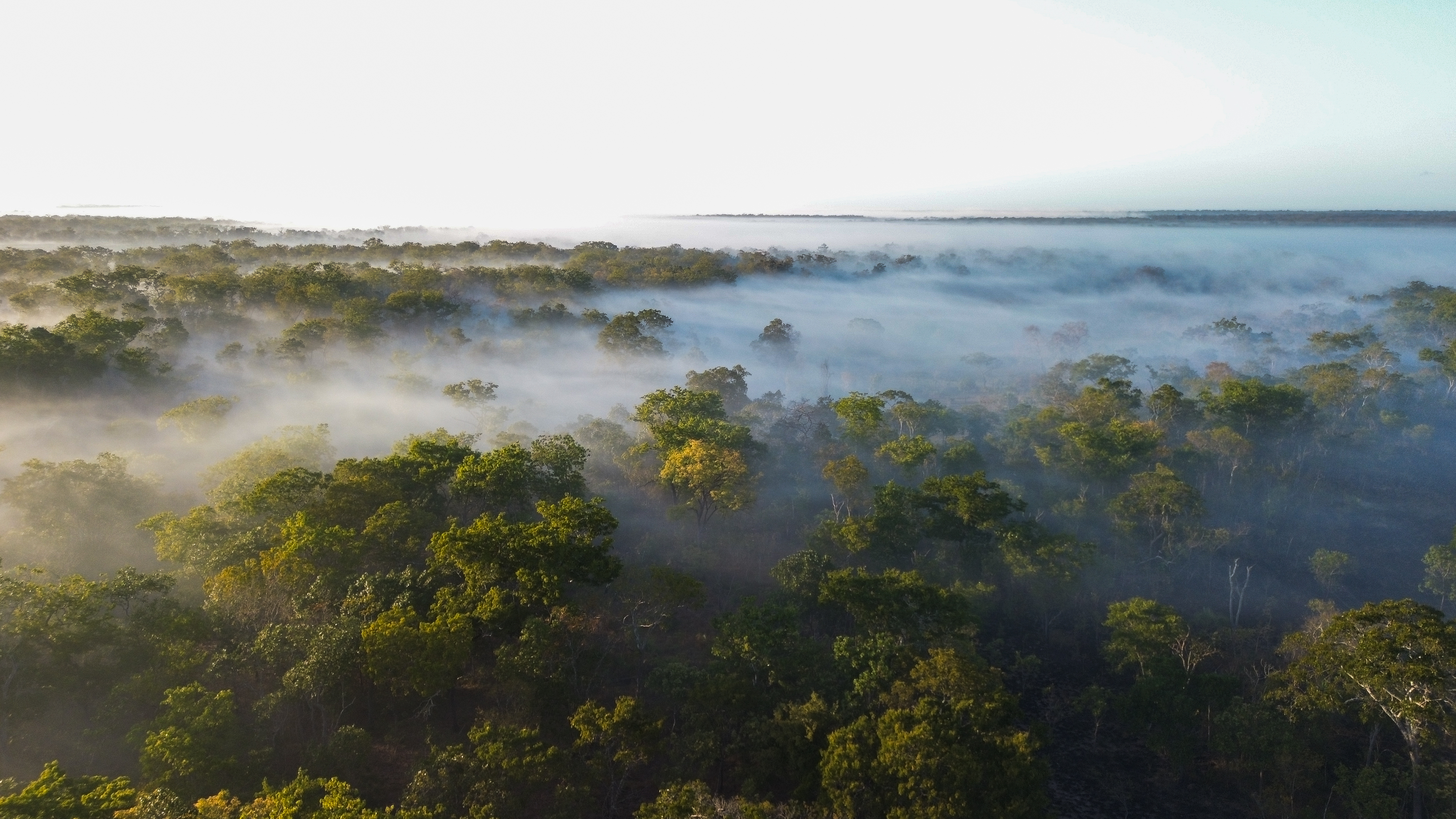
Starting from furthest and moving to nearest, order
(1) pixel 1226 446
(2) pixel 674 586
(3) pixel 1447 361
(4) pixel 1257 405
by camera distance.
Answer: (3) pixel 1447 361
(4) pixel 1257 405
(1) pixel 1226 446
(2) pixel 674 586

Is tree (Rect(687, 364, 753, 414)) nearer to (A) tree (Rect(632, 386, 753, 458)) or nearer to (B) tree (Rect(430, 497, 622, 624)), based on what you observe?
(A) tree (Rect(632, 386, 753, 458))

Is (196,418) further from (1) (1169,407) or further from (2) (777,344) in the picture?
(1) (1169,407)

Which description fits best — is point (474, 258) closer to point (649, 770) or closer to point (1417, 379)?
point (649, 770)

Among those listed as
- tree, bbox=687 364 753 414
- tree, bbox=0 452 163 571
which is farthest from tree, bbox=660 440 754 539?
tree, bbox=0 452 163 571

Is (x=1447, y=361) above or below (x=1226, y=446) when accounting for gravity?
above

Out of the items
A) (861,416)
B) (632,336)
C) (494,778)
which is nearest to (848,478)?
(861,416)

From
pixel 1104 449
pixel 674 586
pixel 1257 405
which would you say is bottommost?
pixel 674 586

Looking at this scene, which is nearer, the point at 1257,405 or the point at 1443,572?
the point at 1443,572
